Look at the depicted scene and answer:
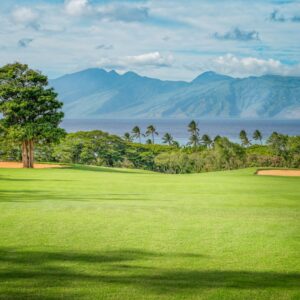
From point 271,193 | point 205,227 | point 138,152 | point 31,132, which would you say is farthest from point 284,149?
point 205,227

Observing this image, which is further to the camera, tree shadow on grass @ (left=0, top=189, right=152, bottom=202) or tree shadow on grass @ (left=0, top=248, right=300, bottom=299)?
tree shadow on grass @ (left=0, top=189, right=152, bottom=202)

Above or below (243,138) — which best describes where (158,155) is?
below

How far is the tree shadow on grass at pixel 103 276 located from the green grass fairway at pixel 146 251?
0.02m

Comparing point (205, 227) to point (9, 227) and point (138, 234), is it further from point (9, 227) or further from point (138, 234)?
point (9, 227)

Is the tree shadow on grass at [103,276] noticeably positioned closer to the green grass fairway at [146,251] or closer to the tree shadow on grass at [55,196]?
the green grass fairway at [146,251]

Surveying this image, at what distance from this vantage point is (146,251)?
9875 mm

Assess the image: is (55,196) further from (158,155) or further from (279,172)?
(158,155)

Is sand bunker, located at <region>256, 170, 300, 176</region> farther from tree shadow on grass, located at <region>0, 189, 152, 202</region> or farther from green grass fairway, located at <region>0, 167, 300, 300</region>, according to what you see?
green grass fairway, located at <region>0, 167, 300, 300</region>

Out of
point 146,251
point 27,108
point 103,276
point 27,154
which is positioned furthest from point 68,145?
point 103,276

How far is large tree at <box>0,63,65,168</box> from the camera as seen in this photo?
153 ft

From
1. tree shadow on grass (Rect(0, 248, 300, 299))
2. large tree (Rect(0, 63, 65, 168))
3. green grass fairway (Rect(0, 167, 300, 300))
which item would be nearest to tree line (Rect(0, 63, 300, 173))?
large tree (Rect(0, 63, 65, 168))

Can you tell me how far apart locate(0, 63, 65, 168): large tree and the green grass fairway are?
30.6 meters

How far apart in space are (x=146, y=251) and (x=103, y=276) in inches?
74.5

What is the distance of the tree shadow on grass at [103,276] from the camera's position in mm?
7418
